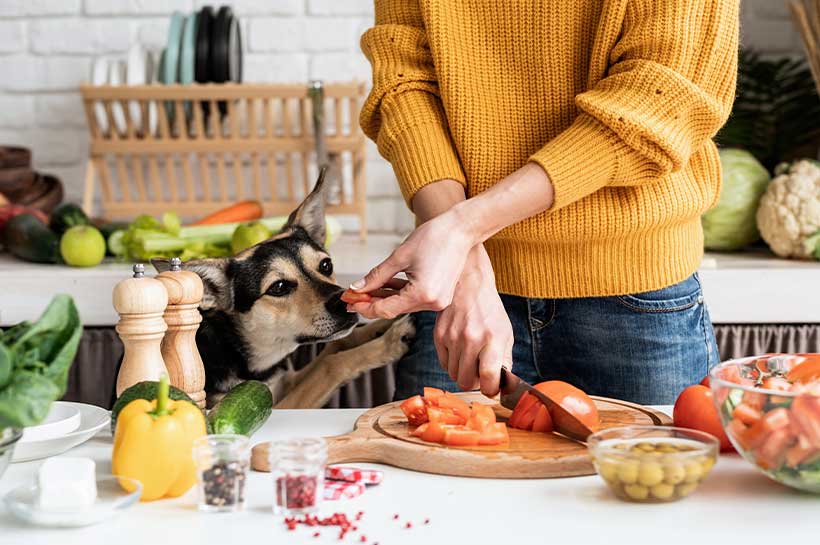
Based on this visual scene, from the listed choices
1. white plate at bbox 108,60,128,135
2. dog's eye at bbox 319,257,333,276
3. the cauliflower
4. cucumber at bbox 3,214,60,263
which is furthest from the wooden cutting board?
white plate at bbox 108,60,128,135

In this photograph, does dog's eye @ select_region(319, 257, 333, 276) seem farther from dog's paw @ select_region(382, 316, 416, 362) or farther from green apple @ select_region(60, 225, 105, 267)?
green apple @ select_region(60, 225, 105, 267)

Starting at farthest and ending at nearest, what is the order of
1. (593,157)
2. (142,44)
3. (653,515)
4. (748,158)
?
(142,44) < (748,158) < (593,157) < (653,515)

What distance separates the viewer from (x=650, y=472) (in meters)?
0.88

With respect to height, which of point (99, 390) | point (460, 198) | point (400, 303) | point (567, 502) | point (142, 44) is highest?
point (142, 44)

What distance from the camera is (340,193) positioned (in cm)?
259

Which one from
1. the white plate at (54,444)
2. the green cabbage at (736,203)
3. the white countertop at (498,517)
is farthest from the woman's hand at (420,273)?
the green cabbage at (736,203)

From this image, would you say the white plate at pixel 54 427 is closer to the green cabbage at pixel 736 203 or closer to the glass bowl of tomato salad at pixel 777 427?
the glass bowl of tomato salad at pixel 777 427

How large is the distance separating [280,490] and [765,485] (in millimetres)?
481

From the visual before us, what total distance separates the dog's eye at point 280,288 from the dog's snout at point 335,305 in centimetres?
8

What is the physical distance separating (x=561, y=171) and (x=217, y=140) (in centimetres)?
147

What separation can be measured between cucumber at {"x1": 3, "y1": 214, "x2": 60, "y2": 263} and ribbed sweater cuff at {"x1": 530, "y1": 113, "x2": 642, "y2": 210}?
1.48 metres

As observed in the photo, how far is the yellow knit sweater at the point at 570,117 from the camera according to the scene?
1.27 metres

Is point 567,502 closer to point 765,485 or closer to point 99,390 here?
point 765,485

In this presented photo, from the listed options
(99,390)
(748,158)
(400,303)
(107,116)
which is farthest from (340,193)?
(400,303)
